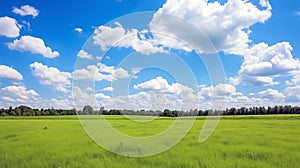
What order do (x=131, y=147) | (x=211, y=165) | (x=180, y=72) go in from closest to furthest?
1. (x=211, y=165)
2. (x=131, y=147)
3. (x=180, y=72)

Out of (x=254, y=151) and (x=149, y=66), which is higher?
(x=149, y=66)

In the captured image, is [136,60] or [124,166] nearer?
[124,166]

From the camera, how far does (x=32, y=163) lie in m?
6.88

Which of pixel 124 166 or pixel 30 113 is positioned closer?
pixel 124 166

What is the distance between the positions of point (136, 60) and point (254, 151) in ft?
17.2

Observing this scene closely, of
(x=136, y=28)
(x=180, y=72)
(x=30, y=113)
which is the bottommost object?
(x=30, y=113)

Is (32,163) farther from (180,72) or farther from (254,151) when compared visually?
(254,151)

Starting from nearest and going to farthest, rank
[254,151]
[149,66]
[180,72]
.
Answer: [254,151]
[180,72]
[149,66]

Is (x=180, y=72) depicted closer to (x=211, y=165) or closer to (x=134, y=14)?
(x=134, y=14)

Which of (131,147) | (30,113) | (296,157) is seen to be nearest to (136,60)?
(131,147)

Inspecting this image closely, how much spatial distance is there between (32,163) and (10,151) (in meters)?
2.44

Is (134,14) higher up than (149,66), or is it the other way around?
(134,14)

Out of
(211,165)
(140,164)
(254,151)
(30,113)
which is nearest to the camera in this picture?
(211,165)

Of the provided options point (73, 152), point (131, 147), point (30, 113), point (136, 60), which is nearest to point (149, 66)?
point (136, 60)
